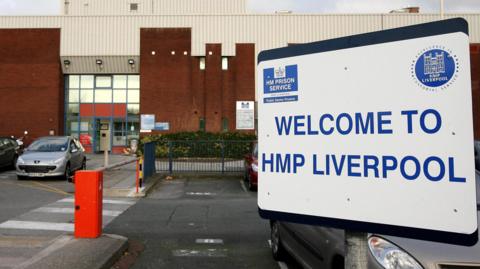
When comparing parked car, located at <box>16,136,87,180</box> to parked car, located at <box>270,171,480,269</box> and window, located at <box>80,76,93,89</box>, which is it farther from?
window, located at <box>80,76,93,89</box>

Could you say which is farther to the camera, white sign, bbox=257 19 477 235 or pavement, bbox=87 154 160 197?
pavement, bbox=87 154 160 197

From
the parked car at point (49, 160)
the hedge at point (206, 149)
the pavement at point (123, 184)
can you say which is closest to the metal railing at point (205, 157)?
the hedge at point (206, 149)

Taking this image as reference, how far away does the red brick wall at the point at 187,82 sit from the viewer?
33094 millimetres

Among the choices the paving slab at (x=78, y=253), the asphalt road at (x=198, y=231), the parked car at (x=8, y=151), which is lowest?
the asphalt road at (x=198, y=231)

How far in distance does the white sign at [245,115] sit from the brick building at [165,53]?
34 cm

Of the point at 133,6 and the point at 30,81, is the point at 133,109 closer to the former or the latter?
the point at 30,81

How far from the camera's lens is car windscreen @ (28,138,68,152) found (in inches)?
686

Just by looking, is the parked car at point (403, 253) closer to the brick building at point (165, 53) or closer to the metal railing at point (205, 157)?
the metal railing at point (205, 157)

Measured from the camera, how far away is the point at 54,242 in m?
6.81

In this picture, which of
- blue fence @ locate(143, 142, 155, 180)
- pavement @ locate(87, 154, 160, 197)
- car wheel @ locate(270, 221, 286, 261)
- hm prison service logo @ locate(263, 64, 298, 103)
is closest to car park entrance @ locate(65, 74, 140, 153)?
pavement @ locate(87, 154, 160, 197)

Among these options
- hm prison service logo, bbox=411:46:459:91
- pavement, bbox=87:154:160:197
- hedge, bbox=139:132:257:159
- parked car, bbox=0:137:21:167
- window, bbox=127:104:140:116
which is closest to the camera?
hm prison service logo, bbox=411:46:459:91

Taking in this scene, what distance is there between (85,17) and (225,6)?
12.7 m

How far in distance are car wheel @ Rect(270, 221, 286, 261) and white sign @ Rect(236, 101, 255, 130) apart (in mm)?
26211

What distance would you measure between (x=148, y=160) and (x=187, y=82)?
17.0m
